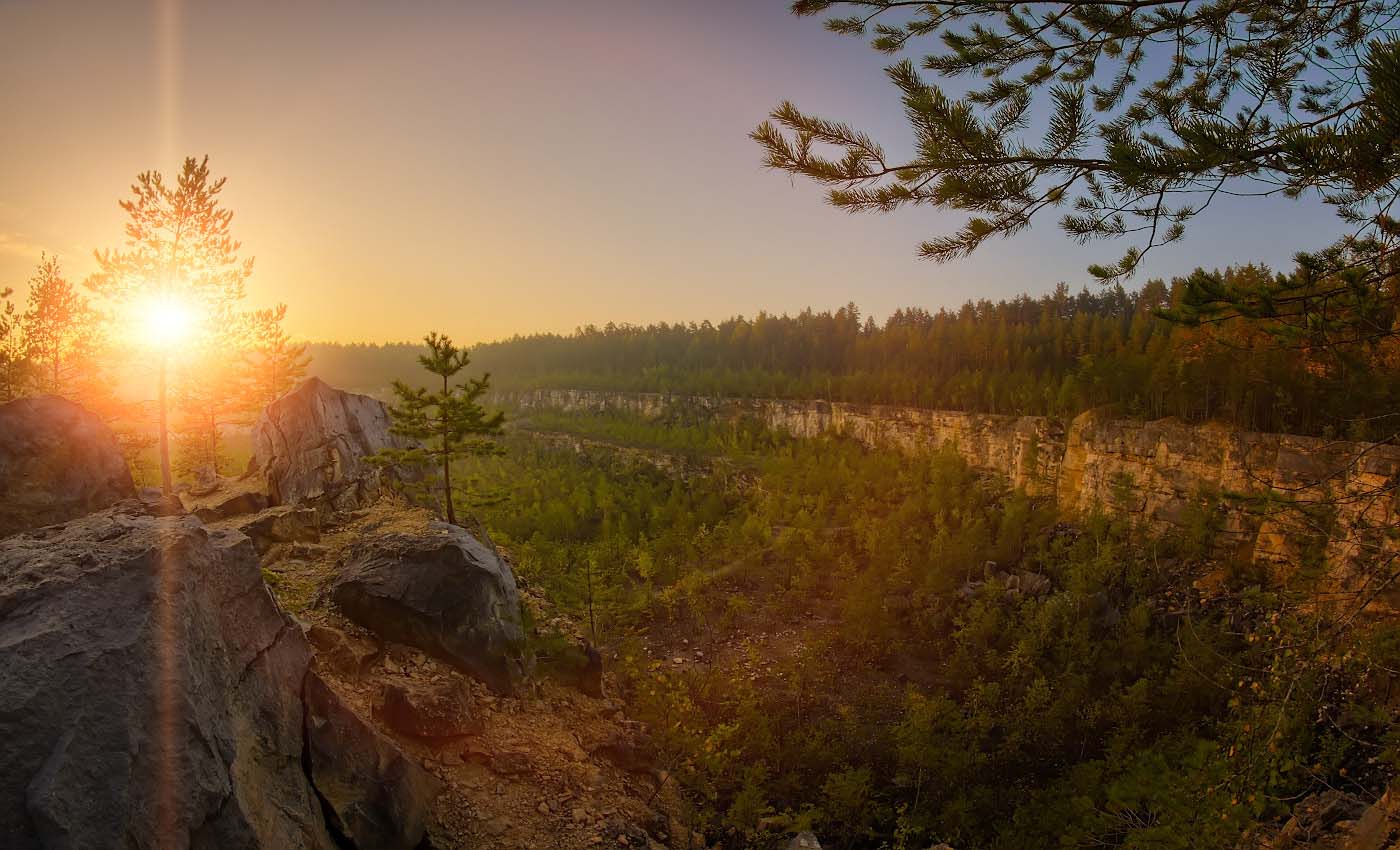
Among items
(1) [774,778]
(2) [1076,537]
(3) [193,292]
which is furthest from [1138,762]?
(3) [193,292]

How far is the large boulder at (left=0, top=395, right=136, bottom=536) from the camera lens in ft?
30.2

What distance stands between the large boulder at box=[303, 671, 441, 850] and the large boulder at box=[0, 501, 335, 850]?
0.83 feet

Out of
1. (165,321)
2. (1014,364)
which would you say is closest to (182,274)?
(165,321)

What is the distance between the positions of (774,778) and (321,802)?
12747 millimetres

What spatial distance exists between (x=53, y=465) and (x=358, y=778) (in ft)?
26.8

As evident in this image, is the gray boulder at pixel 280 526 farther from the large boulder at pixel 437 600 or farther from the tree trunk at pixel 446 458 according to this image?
the tree trunk at pixel 446 458

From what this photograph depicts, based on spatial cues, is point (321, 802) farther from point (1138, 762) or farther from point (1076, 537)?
point (1076, 537)

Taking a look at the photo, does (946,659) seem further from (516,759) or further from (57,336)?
(57,336)

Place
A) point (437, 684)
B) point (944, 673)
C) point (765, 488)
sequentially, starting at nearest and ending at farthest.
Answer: point (437, 684), point (944, 673), point (765, 488)

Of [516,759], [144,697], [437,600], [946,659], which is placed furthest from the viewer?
[946,659]

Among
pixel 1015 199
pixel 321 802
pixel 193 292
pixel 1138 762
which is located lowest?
pixel 1138 762

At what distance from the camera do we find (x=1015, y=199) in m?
3.90

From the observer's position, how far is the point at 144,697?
15.1 ft

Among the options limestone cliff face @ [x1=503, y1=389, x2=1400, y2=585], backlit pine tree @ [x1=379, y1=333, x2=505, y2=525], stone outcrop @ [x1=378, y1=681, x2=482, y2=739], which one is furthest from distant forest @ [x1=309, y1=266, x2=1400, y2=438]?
backlit pine tree @ [x1=379, y1=333, x2=505, y2=525]
